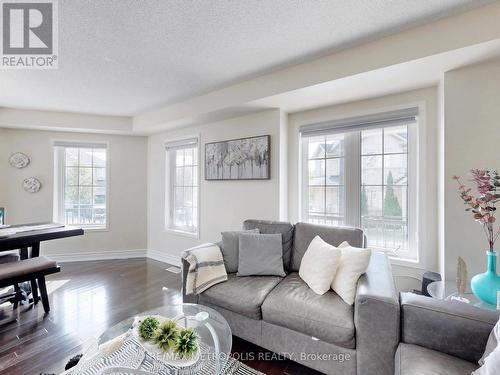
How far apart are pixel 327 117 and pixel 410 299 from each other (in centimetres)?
211

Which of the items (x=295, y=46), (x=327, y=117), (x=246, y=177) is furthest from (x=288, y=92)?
(x=246, y=177)

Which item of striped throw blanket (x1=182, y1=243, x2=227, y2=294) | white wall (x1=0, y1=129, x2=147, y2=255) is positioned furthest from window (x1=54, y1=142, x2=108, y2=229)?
striped throw blanket (x1=182, y1=243, x2=227, y2=294)

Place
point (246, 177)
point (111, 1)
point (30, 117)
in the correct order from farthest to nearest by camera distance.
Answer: point (30, 117) < point (246, 177) < point (111, 1)

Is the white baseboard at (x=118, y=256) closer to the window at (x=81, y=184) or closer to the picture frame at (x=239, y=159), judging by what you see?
the window at (x=81, y=184)

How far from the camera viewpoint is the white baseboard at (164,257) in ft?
13.4

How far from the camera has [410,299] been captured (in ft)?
4.67

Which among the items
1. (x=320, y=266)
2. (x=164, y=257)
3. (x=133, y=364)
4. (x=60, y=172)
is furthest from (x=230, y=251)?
(x=60, y=172)

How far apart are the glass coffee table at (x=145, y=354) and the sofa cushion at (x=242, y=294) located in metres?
0.30

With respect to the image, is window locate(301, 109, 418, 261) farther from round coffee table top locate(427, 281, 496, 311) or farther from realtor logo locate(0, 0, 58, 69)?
realtor logo locate(0, 0, 58, 69)

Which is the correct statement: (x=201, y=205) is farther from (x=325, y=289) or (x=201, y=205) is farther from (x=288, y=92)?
(x=325, y=289)

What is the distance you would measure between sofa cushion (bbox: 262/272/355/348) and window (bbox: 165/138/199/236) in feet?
7.74

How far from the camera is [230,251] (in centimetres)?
233

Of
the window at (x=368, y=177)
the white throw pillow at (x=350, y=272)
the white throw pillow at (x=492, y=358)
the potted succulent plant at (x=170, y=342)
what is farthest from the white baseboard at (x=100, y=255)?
the white throw pillow at (x=492, y=358)

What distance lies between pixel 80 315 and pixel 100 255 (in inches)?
83.6
